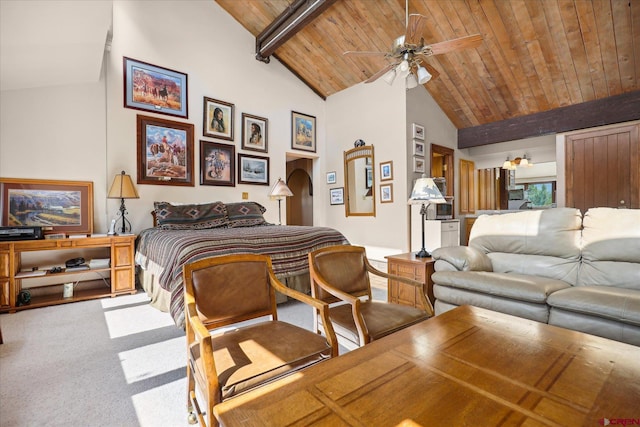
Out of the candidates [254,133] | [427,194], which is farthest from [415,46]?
[254,133]

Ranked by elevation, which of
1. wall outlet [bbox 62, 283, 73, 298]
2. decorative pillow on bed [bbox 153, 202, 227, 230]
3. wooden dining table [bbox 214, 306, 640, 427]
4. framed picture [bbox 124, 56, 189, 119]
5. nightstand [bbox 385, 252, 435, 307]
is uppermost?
framed picture [bbox 124, 56, 189, 119]

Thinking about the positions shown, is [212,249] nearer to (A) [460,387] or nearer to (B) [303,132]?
(A) [460,387]

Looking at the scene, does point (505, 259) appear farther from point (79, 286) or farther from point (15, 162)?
point (15, 162)

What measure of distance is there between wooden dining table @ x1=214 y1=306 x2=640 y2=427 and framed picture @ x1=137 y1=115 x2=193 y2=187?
14.3ft

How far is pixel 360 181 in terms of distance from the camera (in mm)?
5875

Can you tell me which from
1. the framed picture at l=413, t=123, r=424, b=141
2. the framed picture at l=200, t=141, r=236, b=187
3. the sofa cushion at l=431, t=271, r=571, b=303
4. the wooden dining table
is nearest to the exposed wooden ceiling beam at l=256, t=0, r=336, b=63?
the framed picture at l=200, t=141, r=236, b=187

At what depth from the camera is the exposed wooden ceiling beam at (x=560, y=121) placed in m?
4.28

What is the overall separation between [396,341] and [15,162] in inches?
181

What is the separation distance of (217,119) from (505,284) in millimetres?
4751

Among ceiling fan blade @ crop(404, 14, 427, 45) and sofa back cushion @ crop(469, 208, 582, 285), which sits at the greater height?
ceiling fan blade @ crop(404, 14, 427, 45)

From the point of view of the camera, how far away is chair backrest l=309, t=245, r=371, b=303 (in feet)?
5.93

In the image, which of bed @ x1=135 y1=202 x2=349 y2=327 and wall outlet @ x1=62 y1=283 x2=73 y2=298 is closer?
bed @ x1=135 y1=202 x2=349 y2=327

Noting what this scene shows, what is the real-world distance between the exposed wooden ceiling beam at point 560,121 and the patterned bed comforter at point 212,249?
4190 mm

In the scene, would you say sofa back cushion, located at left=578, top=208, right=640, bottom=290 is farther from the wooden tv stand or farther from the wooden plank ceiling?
the wooden tv stand
